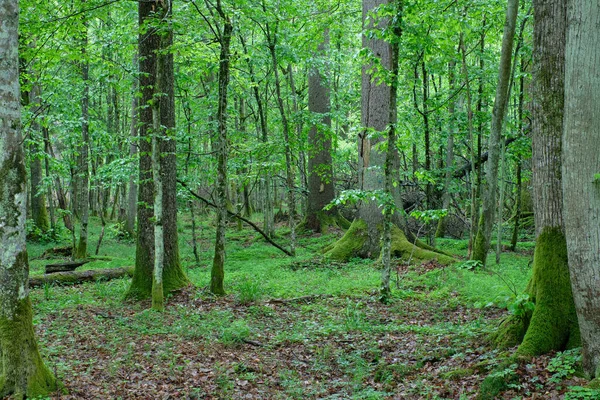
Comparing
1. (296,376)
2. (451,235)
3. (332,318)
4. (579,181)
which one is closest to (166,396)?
(296,376)

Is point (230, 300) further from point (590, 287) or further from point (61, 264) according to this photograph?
Result: point (590, 287)

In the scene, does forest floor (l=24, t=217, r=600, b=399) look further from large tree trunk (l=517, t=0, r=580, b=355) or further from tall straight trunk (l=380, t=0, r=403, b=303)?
tall straight trunk (l=380, t=0, r=403, b=303)

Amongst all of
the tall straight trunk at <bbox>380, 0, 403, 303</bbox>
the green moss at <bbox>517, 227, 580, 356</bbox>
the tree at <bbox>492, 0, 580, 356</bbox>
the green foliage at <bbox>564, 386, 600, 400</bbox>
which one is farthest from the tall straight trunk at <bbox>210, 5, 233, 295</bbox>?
the green foliage at <bbox>564, 386, 600, 400</bbox>

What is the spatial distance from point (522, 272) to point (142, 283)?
810 centimetres

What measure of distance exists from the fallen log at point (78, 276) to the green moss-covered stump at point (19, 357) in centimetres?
732

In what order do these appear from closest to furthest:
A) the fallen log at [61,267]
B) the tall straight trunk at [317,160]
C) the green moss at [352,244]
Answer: the fallen log at [61,267], the green moss at [352,244], the tall straight trunk at [317,160]

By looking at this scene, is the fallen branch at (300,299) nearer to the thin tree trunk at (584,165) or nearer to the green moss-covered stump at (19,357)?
the green moss-covered stump at (19,357)

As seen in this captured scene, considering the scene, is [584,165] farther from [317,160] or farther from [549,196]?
[317,160]

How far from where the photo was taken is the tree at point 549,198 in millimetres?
4934

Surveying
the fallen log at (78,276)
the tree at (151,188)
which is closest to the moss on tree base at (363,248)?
the tree at (151,188)

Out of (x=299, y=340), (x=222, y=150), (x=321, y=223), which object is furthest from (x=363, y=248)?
(x=299, y=340)

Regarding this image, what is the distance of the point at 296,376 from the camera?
19.8 feet

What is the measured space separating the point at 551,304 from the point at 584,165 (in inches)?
64.5

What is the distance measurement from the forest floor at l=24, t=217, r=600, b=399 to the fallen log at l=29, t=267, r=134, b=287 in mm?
591
